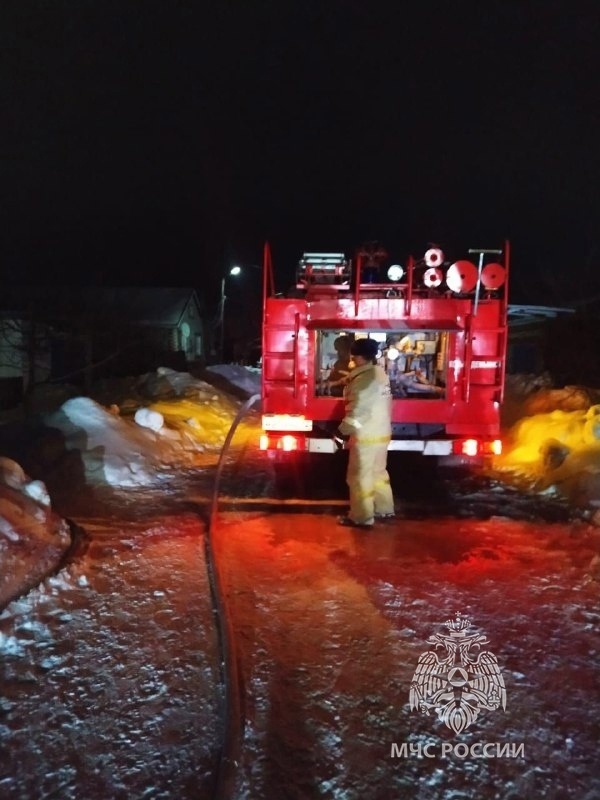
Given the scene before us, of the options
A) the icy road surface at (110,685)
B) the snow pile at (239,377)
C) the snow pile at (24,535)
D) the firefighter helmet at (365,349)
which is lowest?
the icy road surface at (110,685)

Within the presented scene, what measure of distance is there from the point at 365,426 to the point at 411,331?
194 cm

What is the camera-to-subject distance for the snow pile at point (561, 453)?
8062mm

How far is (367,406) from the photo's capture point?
22.1ft

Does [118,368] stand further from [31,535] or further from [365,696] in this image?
[365,696]

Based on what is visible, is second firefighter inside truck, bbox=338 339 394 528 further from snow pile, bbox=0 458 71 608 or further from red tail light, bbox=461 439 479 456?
snow pile, bbox=0 458 71 608

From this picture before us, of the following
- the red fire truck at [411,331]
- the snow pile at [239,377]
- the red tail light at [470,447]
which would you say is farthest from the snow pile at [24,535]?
the snow pile at [239,377]

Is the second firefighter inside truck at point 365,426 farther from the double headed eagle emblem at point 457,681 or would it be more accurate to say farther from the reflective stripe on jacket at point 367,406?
the double headed eagle emblem at point 457,681

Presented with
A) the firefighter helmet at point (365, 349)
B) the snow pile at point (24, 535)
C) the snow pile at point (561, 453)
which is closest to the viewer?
the snow pile at point (24, 535)

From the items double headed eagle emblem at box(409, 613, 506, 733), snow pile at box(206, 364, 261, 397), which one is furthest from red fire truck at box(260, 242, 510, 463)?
snow pile at box(206, 364, 261, 397)

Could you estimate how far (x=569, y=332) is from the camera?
19125 millimetres

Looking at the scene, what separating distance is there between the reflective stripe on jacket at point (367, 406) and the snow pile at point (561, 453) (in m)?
2.47

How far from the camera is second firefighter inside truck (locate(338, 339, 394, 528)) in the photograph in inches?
266

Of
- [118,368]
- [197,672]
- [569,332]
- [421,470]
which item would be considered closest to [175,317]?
[118,368]

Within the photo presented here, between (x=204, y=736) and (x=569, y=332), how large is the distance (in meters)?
18.0
